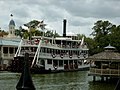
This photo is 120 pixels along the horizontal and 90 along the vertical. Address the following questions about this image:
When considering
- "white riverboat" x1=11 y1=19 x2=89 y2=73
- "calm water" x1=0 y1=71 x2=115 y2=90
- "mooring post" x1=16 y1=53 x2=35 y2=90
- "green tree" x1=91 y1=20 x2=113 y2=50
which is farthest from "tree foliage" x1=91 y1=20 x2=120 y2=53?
"mooring post" x1=16 y1=53 x2=35 y2=90

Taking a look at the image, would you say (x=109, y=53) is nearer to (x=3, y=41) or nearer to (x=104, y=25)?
(x=3, y=41)

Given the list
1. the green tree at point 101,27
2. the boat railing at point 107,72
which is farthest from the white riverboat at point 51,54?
the green tree at point 101,27

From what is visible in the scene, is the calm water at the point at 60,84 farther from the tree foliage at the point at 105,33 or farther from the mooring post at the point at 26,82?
the tree foliage at the point at 105,33

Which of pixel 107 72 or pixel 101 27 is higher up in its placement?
Result: pixel 101 27

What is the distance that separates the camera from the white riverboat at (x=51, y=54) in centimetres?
4922

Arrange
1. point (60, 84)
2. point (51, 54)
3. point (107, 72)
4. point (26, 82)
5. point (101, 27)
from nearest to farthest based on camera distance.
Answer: point (26, 82)
point (107, 72)
point (60, 84)
point (51, 54)
point (101, 27)

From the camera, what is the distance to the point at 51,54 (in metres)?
54.0

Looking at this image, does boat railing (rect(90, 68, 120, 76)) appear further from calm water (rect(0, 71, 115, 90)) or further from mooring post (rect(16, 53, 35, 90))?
mooring post (rect(16, 53, 35, 90))

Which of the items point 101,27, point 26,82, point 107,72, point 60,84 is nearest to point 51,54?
point 60,84

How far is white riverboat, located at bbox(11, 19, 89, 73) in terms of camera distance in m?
49.2

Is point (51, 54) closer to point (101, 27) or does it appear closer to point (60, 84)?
point (60, 84)

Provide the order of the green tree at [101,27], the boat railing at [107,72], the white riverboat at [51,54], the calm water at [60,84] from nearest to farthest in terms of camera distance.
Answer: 1. the calm water at [60,84]
2. the boat railing at [107,72]
3. the white riverboat at [51,54]
4. the green tree at [101,27]

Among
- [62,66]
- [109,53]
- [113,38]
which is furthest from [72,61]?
[109,53]

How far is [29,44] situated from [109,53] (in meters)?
20.2
